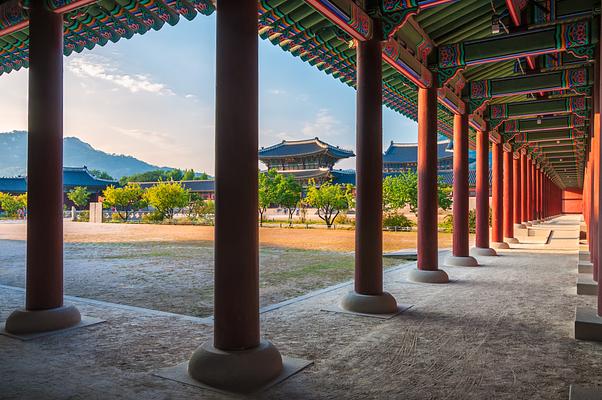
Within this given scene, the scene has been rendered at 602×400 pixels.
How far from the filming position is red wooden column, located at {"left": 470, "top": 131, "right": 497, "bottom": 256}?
13.0 meters

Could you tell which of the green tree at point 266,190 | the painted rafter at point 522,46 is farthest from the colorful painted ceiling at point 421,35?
the green tree at point 266,190

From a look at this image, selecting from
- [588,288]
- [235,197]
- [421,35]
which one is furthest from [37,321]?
[588,288]

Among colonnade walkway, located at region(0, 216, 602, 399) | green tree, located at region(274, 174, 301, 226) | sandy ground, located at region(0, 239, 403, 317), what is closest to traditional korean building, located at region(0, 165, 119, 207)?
green tree, located at region(274, 174, 301, 226)

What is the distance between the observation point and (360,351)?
4816 mm

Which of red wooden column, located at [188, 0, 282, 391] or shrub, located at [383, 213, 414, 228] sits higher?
red wooden column, located at [188, 0, 282, 391]

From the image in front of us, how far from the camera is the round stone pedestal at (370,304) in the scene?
21.1ft

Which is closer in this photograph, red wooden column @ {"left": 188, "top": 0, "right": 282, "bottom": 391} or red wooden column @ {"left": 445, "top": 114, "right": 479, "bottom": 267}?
red wooden column @ {"left": 188, "top": 0, "right": 282, "bottom": 391}

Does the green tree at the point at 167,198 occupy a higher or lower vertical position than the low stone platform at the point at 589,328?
higher

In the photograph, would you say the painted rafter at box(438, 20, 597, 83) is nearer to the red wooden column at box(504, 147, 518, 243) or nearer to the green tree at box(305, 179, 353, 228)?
the red wooden column at box(504, 147, 518, 243)

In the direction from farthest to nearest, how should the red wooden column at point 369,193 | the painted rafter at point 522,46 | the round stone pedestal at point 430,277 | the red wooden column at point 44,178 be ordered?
the round stone pedestal at point 430,277
the painted rafter at point 522,46
the red wooden column at point 369,193
the red wooden column at point 44,178

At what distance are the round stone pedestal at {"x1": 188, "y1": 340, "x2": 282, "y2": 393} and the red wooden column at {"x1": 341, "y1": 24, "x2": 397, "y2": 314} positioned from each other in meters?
2.67

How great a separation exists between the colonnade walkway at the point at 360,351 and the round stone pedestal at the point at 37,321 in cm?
23

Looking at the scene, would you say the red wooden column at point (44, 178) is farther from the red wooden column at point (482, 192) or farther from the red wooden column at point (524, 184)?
the red wooden column at point (524, 184)

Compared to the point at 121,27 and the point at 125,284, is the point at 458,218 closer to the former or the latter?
the point at 125,284
